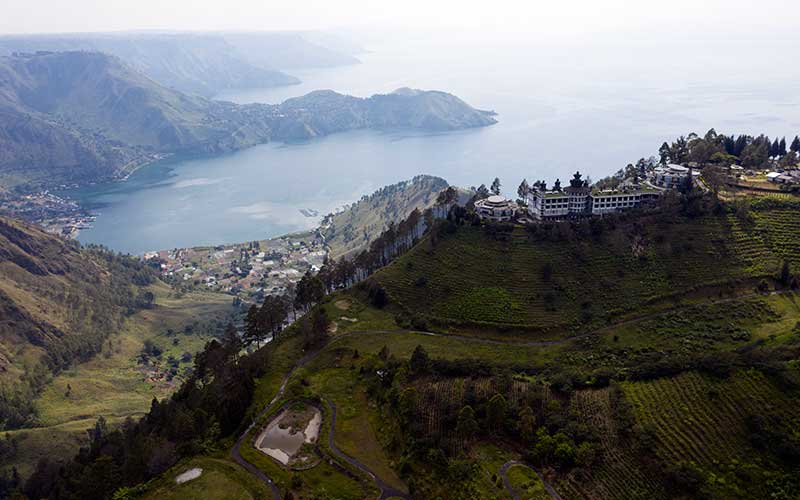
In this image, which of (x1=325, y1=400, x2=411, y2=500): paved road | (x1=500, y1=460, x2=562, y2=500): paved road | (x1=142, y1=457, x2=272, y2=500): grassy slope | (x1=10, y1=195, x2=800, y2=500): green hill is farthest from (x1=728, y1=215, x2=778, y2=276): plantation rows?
(x1=142, y1=457, x2=272, y2=500): grassy slope

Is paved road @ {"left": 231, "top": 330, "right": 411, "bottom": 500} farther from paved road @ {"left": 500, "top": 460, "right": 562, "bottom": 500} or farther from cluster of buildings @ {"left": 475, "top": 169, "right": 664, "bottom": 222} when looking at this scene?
cluster of buildings @ {"left": 475, "top": 169, "right": 664, "bottom": 222}

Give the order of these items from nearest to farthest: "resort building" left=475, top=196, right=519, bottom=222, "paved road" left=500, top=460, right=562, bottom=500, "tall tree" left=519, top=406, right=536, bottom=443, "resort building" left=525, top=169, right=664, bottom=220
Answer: "paved road" left=500, top=460, right=562, bottom=500
"tall tree" left=519, top=406, right=536, bottom=443
"resort building" left=525, top=169, right=664, bottom=220
"resort building" left=475, top=196, right=519, bottom=222

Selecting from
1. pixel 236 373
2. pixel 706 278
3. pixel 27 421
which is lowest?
pixel 27 421

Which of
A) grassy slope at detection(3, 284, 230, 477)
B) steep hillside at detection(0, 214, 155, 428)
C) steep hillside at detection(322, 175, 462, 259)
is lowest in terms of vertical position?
grassy slope at detection(3, 284, 230, 477)

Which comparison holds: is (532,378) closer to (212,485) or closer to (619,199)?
(212,485)

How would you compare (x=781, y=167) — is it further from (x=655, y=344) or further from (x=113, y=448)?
(x=113, y=448)

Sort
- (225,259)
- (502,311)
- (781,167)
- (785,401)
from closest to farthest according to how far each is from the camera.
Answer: (785,401)
(502,311)
(781,167)
(225,259)

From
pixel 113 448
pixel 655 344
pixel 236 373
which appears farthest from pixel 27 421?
pixel 655 344
